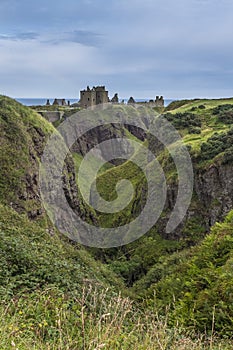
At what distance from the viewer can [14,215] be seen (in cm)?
1992

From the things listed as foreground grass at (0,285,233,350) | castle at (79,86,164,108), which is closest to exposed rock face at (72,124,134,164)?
castle at (79,86,164,108)

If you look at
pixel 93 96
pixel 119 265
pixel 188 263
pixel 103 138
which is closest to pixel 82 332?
pixel 188 263

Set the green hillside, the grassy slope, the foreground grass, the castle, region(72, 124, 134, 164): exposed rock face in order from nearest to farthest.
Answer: the foreground grass → the green hillside → the grassy slope → region(72, 124, 134, 164): exposed rock face → the castle

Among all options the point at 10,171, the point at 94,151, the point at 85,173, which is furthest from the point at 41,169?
the point at 94,151

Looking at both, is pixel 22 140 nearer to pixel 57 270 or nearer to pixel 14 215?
pixel 14 215

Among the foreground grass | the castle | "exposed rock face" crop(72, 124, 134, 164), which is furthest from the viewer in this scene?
the castle

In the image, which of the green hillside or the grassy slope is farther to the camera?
the grassy slope

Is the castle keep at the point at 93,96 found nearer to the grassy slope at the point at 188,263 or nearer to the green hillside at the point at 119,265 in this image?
the grassy slope at the point at 188,263

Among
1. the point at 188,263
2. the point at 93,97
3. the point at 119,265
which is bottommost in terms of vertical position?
the point at 119,265

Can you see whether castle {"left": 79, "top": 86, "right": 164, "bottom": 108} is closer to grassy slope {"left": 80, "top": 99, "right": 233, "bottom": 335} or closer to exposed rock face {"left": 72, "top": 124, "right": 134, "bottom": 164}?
exposed rock face {"left": 72, "top": 124, "right": 134, "bottom": 164}

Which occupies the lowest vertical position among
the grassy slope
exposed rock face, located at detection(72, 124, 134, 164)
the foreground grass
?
the grassy slope

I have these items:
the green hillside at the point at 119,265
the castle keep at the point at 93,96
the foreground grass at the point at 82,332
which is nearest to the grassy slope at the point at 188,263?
the green hillside at the point at 119,265

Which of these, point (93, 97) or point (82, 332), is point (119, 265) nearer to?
point (82, 332)

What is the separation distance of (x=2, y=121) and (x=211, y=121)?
3444cm
